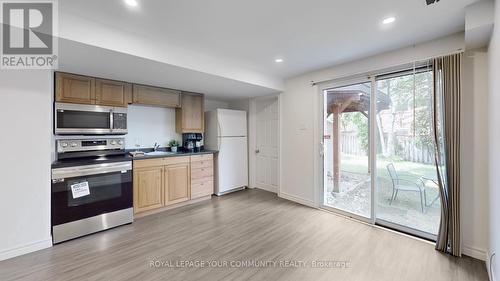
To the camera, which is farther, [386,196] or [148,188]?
[148,188]

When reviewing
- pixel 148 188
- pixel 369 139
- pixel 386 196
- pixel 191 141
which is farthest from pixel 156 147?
pixel 386 196

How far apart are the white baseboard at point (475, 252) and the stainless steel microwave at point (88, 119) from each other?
4752 mm

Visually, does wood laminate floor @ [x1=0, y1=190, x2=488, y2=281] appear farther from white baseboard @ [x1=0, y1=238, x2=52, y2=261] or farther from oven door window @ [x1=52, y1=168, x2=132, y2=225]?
oven door window @ [x1=52, y1=168, x2=132, y2=225]

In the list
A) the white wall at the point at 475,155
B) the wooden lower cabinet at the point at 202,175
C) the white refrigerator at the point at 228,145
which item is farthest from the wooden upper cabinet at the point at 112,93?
the white wall at the point at 475,155

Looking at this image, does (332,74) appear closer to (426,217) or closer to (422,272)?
(426,217)

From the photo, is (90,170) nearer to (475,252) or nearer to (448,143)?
(448,143)

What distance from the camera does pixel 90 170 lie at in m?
2.72

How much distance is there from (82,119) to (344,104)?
4.07 meters

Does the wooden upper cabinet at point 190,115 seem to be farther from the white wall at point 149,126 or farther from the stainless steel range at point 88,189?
the stainless steel range at point 88,189

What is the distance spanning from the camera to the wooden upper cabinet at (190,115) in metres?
4.15

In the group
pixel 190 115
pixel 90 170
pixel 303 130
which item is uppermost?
pixel 190 115

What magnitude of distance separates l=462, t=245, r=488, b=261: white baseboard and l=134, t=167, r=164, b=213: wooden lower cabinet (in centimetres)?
403

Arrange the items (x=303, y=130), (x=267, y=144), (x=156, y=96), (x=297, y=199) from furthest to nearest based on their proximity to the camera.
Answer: (x=267, y=144)
(x=297, y=199)
(x=303, y=130)
(x=156, y=96)
